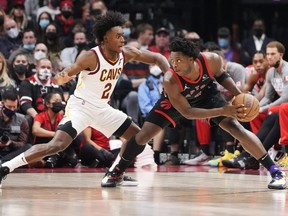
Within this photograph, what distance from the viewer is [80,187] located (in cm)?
848

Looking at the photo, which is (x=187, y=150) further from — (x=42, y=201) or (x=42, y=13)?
(x=42, y=201)

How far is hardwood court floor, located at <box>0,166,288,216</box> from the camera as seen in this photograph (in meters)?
6.52

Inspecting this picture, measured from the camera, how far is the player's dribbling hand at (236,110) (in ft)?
25.2

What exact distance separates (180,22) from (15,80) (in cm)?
495

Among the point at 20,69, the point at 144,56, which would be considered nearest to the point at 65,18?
the point at 20,69

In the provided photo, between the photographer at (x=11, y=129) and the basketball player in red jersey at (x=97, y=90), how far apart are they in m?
2.87

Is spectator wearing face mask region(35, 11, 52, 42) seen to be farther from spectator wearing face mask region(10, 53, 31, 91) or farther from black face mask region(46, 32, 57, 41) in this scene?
spectator wearing face mask region(10, 53, 31, 91)

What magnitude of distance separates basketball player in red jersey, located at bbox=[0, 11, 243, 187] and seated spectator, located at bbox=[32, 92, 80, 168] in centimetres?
279

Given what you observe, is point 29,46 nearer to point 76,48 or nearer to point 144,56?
point 76,48

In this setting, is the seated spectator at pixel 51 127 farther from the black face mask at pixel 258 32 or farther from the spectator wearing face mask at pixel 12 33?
the black face mask at pixel 258 32

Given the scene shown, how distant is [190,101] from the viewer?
837 centimetres

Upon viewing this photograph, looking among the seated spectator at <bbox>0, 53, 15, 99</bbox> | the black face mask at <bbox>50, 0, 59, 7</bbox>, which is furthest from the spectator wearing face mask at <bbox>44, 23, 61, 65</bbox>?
the seated spectator at <bbox>0, 53, 15, 99</bbox>

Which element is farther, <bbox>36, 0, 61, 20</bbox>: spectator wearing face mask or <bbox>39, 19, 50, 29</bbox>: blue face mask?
<bbox>36, 0, 61, 20</bbox>: spectator wearing face mask

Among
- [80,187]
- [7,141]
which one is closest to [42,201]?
[80,187]
